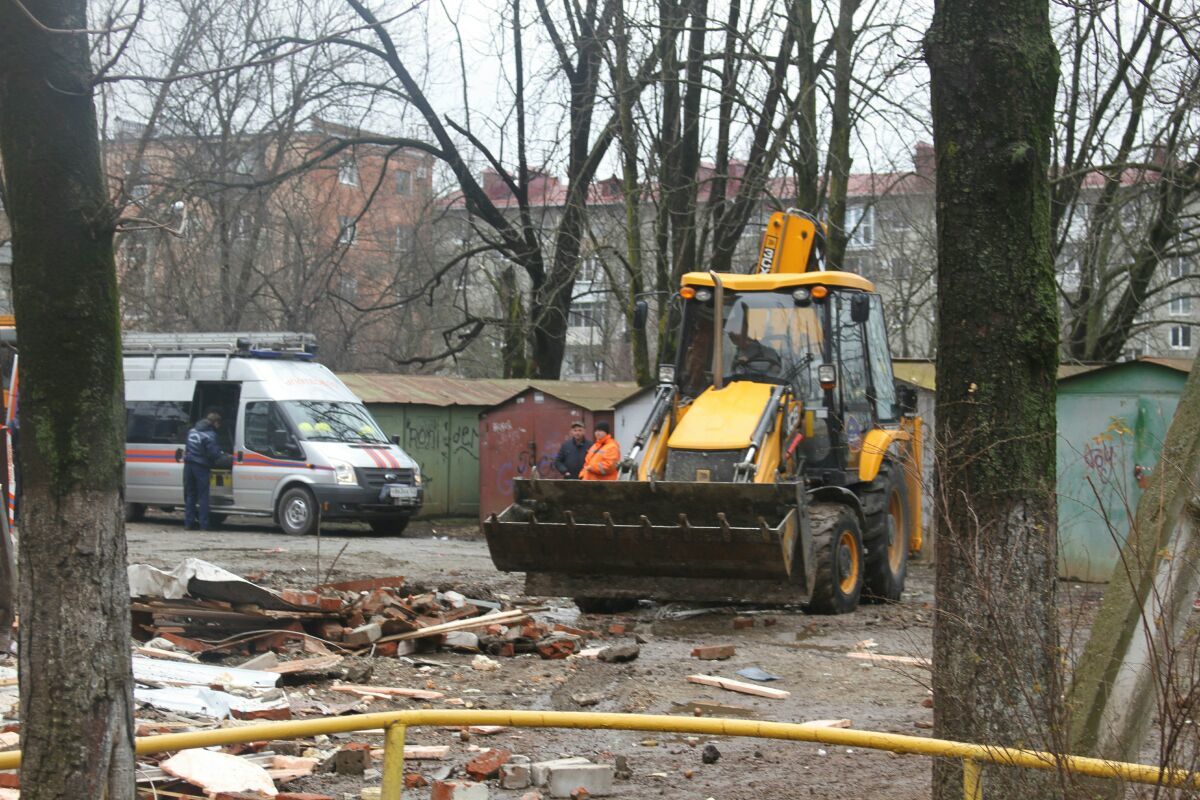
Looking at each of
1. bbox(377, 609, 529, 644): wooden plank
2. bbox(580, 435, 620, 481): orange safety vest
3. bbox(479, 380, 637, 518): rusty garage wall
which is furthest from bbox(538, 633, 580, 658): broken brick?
bbox(479, 380, 637, 518): rusty garage wall

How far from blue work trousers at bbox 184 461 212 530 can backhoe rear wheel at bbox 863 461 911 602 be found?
11.9 metres

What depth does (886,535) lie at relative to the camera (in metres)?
13.9

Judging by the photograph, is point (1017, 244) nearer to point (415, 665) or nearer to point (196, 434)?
point (415, 665)

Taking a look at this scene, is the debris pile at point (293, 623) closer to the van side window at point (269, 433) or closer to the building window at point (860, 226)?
the van side window at point (269, 433)

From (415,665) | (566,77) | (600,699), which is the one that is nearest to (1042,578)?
(600,699)

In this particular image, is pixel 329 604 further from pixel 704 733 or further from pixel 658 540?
pixel 704 733

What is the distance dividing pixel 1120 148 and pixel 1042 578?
19670 millimetres

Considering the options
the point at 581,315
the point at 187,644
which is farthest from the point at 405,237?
the point at 187,644

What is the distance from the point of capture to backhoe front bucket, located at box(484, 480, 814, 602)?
37.7 ft

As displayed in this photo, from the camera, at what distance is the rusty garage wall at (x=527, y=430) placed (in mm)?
23656

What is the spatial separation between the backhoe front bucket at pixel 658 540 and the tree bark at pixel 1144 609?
6445mm

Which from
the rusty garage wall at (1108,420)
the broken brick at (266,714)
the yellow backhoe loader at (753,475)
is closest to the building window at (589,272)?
the rusty garage wall at (1108,420)

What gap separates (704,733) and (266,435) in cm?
1873

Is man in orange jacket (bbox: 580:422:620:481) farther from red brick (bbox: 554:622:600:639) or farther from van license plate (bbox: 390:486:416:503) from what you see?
van license plate (bbox: 390:486:416:503)
